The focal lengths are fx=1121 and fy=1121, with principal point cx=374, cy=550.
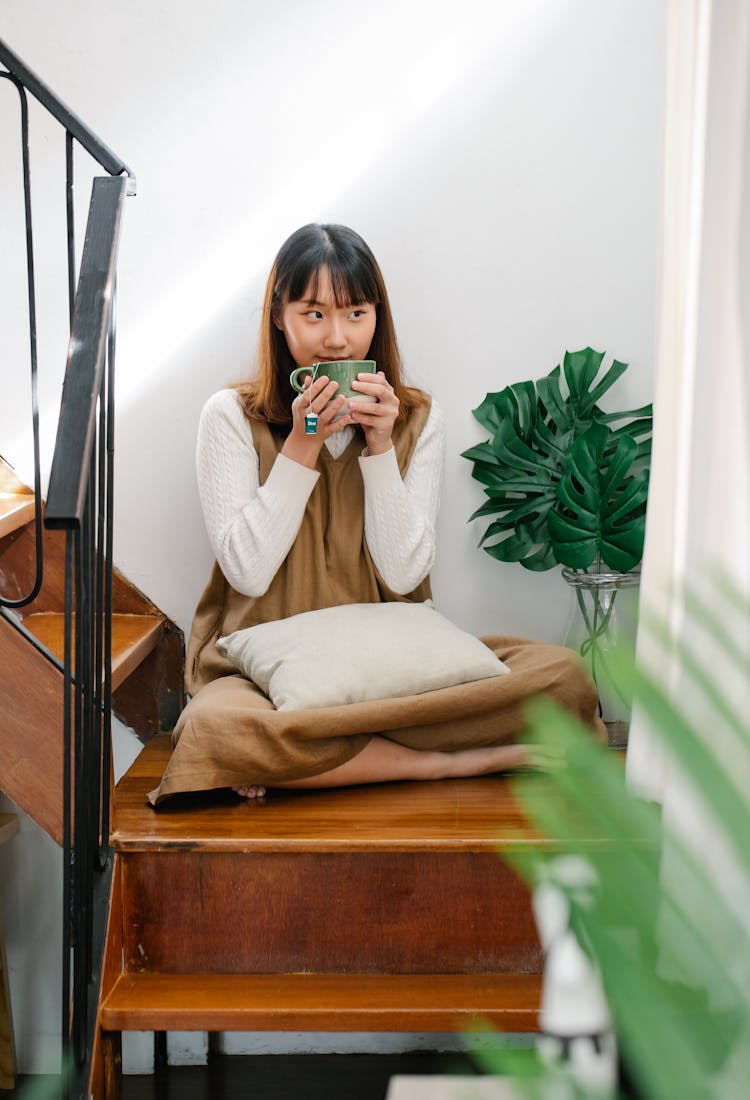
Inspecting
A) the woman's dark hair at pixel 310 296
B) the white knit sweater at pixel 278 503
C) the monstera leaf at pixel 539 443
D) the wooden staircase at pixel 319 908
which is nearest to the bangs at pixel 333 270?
the woman's dark hair at pixel 310 296

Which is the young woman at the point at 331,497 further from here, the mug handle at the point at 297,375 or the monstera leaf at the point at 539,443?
the monstera leaf at the point at 539,443

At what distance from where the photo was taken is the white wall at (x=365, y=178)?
2.25m

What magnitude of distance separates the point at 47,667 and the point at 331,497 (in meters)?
0.82

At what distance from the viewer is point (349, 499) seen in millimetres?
2213

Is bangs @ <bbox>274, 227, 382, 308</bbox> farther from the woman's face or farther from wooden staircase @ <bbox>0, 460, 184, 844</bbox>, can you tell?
wooden staircase @ <bbox>0, 460, 184, 844</bbox>

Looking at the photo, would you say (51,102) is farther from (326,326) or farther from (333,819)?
(333,819)

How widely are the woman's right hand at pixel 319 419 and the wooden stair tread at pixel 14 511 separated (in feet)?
1.67

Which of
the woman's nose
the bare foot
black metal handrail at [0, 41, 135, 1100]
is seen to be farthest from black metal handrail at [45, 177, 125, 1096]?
the woman's nose

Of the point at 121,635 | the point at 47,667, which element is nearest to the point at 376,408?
the point at 121,635

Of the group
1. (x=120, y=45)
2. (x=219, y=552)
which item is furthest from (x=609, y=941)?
(x=120, y=45)

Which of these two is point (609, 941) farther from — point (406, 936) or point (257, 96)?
point (257, 96)

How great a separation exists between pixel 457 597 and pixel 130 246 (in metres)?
1.00

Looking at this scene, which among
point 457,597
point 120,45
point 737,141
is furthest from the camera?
point 457,597

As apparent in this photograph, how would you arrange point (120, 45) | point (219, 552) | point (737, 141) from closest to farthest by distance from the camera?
point (737, 141), point (219, 552), point (120, 45)
